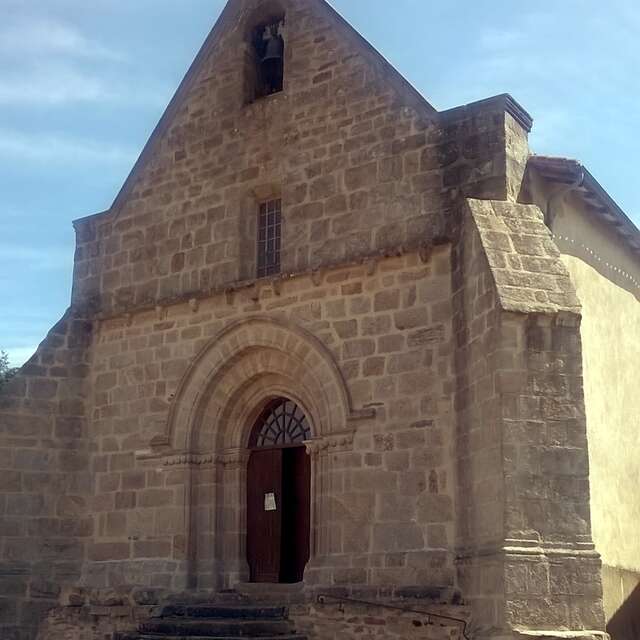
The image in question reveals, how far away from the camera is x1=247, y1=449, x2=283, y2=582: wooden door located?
42.5 feet

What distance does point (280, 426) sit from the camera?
44.4 ft

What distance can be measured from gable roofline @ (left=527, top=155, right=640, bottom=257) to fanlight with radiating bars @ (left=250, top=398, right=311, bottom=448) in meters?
4.26

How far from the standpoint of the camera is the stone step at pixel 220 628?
1135cm

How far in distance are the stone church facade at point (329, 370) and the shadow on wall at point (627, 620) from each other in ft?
0.23

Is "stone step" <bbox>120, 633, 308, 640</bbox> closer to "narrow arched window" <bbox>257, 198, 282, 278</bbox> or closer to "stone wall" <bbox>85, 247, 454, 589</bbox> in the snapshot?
"stone wall" <bbox>85, 247, 454, 589</bbox>

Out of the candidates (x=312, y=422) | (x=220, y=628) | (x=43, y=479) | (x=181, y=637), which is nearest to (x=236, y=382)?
(x=312, y=422)

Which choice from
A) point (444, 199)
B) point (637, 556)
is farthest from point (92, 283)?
point (637, 556)

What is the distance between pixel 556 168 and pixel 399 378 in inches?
119

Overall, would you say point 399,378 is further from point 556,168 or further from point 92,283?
point 92,283

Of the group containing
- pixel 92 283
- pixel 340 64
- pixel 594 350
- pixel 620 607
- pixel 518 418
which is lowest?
pixel 620 607

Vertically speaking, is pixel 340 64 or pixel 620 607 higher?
pixel 340 64

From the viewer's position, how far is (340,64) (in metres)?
13.4

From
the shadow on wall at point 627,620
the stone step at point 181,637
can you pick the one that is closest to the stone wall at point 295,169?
the stone step at point 181,637

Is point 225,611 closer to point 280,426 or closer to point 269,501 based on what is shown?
point 269,501
